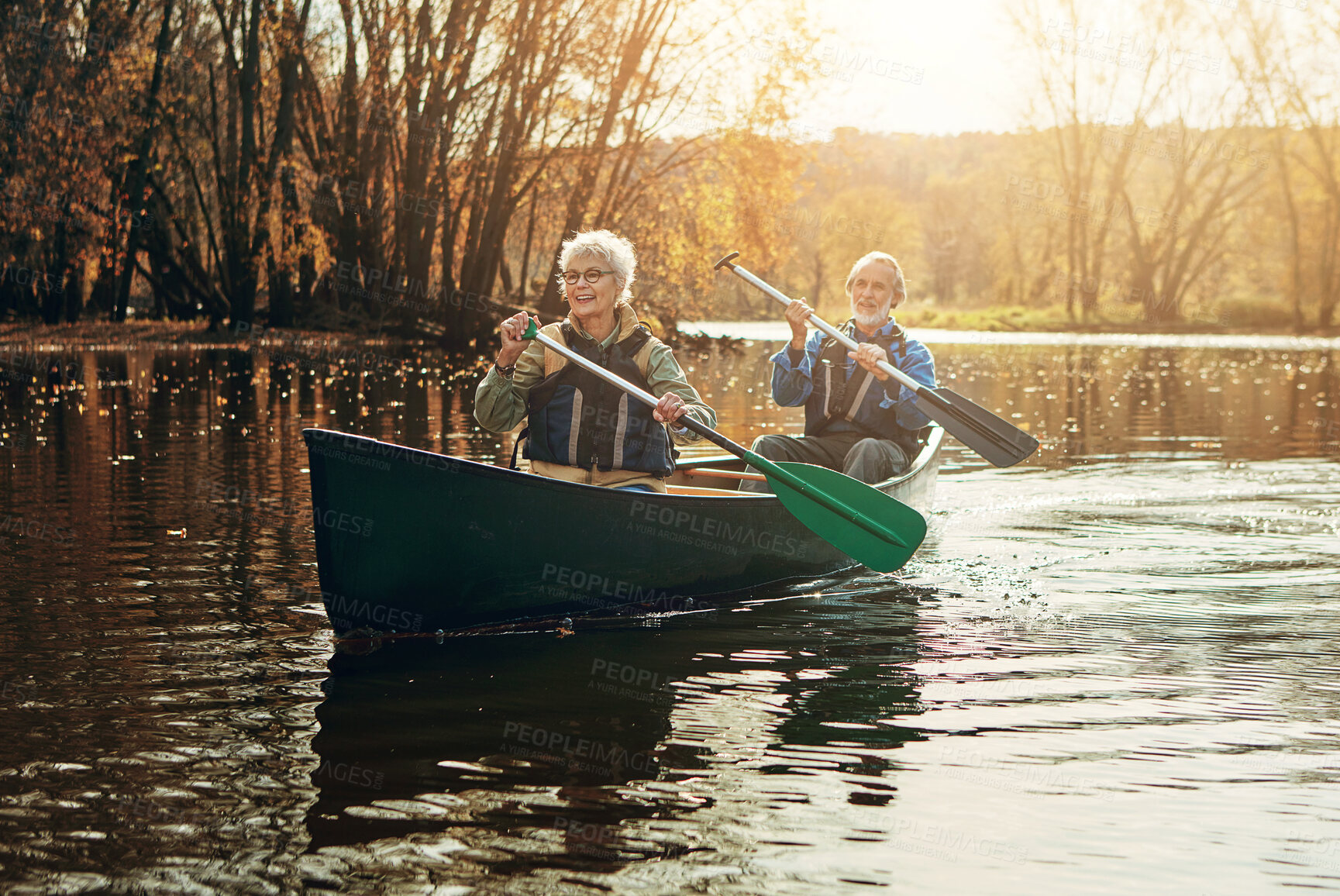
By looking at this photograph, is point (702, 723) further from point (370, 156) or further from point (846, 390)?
point (370, 156)

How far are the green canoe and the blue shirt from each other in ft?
4.02

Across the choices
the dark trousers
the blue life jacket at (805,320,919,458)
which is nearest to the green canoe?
the dark trousers

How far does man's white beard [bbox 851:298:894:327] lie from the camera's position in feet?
20.7

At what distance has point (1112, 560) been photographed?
598cm

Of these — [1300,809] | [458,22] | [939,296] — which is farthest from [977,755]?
[939,296]

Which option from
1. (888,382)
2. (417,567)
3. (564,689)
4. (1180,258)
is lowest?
(564,689)

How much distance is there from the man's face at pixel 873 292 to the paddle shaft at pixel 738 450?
1.28 m

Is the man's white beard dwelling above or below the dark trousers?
above

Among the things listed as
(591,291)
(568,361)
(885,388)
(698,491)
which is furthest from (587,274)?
(885,388)

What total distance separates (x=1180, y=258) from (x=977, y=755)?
133 feet

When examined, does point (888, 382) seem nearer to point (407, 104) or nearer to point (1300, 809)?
point (1300, 809)

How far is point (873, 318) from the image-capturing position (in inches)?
249

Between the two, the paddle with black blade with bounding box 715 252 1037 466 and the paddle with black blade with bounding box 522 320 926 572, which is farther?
the paddle with black blade with bounding box 715 252 1037 466

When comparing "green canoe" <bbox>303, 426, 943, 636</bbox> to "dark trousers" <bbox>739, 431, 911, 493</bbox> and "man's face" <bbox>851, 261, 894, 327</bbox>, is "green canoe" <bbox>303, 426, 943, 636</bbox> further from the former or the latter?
"man's face" <bbox>851, 261, 894, 327</bbox>
